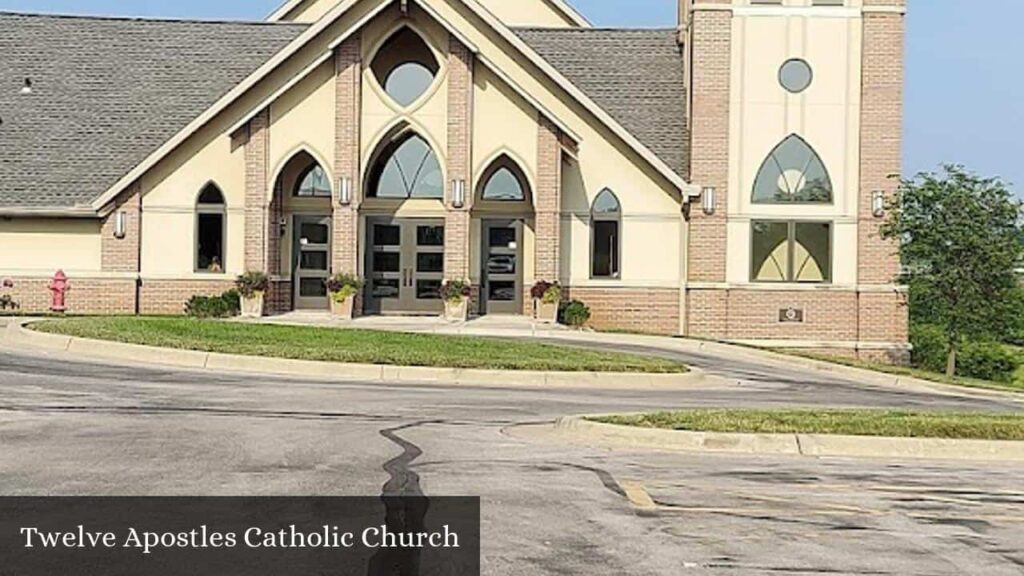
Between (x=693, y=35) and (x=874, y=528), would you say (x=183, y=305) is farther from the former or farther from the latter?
(x=874, y=528)

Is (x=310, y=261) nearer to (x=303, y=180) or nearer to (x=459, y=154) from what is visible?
(x=303, y=180)

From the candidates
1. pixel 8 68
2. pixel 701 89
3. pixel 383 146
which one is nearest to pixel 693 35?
pixel 701 89

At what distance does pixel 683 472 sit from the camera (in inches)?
409

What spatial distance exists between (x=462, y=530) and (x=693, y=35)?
80.4 feet

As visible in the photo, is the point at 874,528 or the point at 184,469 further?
the point at 184,469

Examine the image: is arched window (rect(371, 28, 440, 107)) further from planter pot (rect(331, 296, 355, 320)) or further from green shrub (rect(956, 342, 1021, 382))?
green shrub (rect(956, 342, 1021, 382))

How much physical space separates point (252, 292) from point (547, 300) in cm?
679

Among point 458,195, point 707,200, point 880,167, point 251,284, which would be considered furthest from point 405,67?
point 880,167

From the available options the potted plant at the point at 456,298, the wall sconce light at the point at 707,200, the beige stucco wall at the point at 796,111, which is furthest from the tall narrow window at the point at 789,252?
the potted plant at the point at 456,298

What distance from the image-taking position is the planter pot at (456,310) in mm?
29625

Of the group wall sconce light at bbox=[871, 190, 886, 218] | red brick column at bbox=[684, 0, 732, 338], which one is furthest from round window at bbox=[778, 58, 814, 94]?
wall sconce light at bbox=[871, 190, 886, 218]

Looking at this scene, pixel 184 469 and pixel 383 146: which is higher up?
pixel 383 146

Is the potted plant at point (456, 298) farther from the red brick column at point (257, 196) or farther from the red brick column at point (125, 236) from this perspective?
the red brick column at point (125, 236)

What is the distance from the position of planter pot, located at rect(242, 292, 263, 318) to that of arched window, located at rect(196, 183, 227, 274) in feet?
5.13
